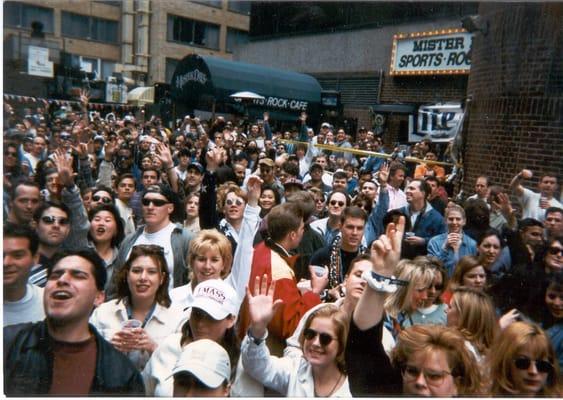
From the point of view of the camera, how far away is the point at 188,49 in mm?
3744

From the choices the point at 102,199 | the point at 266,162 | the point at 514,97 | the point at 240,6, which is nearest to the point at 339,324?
the point at 240,6

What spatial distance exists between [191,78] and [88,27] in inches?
36.7

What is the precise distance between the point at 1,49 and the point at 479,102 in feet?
11.3

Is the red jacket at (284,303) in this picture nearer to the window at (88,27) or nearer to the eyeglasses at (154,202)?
the eyeglasses at (154,202)

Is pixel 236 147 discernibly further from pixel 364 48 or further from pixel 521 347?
pixel 521 347

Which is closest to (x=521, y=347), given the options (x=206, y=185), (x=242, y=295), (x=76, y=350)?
(x=242, y=295)

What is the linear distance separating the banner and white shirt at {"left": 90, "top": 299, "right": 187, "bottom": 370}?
7.91 feet

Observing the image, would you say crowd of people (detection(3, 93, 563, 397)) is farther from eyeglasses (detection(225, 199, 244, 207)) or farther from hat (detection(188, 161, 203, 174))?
hat (detection(188, 161, 203, 174))

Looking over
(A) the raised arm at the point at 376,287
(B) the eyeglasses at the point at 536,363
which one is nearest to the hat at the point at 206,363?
(A) the raised arm at the point at 376,287

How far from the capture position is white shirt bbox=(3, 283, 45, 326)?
7.08 ft

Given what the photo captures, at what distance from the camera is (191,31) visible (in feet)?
10.8

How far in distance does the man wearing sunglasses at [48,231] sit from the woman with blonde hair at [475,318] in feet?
6.09

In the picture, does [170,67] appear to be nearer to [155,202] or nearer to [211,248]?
[155,202]

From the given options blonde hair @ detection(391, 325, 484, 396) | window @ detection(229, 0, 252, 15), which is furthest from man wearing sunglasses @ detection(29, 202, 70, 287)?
blonde hair @ detection(391, 325, 484, 396)
